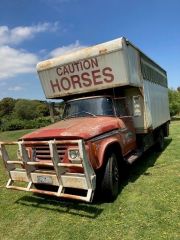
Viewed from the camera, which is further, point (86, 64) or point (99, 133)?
point (86, 64)

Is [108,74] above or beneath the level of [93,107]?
above

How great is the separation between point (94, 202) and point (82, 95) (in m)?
3.42

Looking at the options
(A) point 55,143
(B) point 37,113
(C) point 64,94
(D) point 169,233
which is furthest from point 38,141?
(B) point 37,113

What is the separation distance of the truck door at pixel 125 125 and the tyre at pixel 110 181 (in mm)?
1204

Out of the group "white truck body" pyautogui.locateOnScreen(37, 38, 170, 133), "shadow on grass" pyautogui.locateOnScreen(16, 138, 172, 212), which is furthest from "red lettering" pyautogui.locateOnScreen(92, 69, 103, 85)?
"shadow on grass" pyautogui.locateOnScreen(16, 138, 172, 212)

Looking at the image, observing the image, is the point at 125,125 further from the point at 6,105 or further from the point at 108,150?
the point at 6,105

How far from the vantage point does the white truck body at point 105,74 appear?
7543 millimetres

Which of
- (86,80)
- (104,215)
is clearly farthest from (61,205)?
(86,80)

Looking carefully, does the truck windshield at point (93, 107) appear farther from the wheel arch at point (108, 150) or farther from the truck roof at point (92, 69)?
the wheel arch at point (108, 150)

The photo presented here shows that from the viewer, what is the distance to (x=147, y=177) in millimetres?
7820

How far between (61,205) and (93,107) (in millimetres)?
2694

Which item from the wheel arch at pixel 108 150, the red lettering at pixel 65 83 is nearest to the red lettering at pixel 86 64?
the red lettering at pixel 65 83

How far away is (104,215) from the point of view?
18.2ft

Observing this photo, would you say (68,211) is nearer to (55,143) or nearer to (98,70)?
(55,143)
